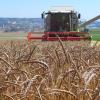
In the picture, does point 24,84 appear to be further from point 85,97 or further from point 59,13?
point 59,13

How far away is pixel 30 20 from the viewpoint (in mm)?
172625

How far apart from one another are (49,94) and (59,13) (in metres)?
27.3

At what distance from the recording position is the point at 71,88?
323 centimetres

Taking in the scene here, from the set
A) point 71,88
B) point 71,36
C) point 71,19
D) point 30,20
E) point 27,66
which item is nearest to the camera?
A: point 71,88

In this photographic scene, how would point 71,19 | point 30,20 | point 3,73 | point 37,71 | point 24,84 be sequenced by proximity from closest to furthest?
point 24,84
point 3,73
point 37,71
point 71,19
point 30,20

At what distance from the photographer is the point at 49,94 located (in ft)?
10.4

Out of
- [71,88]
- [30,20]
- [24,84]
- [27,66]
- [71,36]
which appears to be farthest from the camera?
[30,20]

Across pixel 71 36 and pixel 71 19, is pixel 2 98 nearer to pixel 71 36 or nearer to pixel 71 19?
pixel 71 36

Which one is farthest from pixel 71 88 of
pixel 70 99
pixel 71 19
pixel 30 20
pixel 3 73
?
pixel 30 20

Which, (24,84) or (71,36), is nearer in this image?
(24,84)

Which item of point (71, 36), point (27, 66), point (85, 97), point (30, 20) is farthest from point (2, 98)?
point (30, 20)

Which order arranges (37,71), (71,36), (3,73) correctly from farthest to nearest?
(71,36), (37,71), (3,73)

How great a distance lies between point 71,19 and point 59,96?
27.0 metres

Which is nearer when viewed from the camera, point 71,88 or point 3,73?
point 71,88
